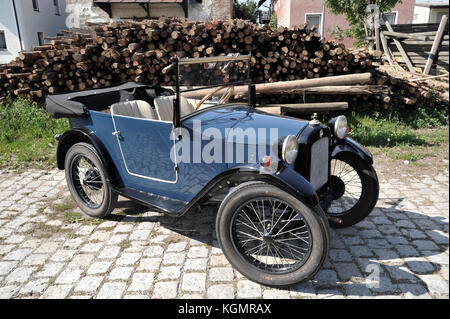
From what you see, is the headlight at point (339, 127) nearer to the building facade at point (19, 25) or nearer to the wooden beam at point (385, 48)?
the wooden beam at point (385, 48)

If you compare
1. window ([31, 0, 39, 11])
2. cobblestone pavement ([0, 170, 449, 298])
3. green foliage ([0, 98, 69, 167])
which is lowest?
cobblestone pavement ([0, 170, 449, 298])

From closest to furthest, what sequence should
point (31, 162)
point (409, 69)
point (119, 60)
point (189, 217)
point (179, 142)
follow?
point (179, 142)
point (189, 217)
point (31, 162)
point (119, 60)
point (409, 69)

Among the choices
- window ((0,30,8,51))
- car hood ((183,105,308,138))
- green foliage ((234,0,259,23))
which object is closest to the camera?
car hood ((183,105,308,138))

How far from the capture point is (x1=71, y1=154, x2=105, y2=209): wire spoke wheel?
4.03 meters

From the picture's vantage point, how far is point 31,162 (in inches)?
232

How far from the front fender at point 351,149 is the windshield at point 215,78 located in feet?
3.48

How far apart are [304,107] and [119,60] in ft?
12.3

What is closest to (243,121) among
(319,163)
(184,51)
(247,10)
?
(319,163)

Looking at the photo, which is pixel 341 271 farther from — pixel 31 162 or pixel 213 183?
pixel 31 162

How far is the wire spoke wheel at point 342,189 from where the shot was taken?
360 centimetres

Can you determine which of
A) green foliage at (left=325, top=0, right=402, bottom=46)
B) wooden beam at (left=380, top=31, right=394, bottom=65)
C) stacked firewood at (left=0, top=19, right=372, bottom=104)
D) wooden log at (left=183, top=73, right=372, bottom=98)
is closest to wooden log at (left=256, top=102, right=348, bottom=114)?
wooden log at (left=183, top=73, right=372, bottom=98)

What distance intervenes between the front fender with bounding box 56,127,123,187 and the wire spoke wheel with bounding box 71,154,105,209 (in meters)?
0.22

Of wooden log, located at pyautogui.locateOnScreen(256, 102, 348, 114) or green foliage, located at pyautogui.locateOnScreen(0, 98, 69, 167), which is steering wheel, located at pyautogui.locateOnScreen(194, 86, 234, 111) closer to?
wooden log, located at pyautogui.locateOnScreen(256, 102, 348, 114)
